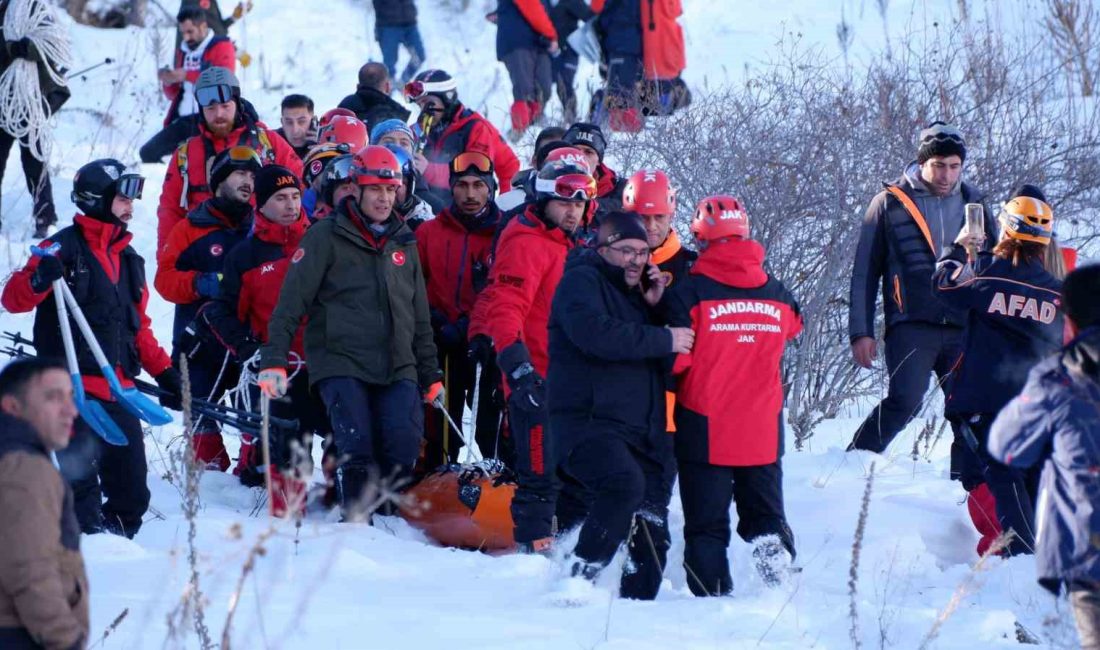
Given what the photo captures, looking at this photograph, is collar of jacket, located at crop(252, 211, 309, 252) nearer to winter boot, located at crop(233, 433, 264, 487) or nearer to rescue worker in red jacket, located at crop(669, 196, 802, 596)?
winter boot, located at crop(233, 433, 264, 487)

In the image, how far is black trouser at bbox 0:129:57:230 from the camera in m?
11.6

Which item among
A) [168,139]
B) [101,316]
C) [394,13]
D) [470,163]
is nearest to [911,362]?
[470,163]

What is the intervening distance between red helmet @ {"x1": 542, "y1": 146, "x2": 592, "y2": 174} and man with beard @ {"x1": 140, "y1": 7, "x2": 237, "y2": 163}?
5224 millimetres

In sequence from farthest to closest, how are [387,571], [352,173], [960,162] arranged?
1. [960,162]
2. [352,173]
3. [387,571]

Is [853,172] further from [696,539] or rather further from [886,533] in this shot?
[696,539]

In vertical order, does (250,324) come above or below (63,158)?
below

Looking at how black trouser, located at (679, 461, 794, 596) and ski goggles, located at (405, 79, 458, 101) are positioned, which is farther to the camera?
ski goggles, located at (405, 79, 458, 101)

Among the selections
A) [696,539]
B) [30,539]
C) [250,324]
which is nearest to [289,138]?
[250,324]

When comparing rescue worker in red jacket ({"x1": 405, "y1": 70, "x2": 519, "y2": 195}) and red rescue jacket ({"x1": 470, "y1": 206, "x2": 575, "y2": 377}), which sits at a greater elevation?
rescue worker in red jacket ({"x1": 405, "y1": 70, "x2": 519, "y2": 195})

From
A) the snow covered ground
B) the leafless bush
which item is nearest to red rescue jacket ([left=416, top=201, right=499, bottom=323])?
the snow covered ground

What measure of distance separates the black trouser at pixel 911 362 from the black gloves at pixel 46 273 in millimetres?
3858

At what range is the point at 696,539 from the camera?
628 centimetres

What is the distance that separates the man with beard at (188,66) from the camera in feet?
41.1

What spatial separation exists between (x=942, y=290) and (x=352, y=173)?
2.61 metres
